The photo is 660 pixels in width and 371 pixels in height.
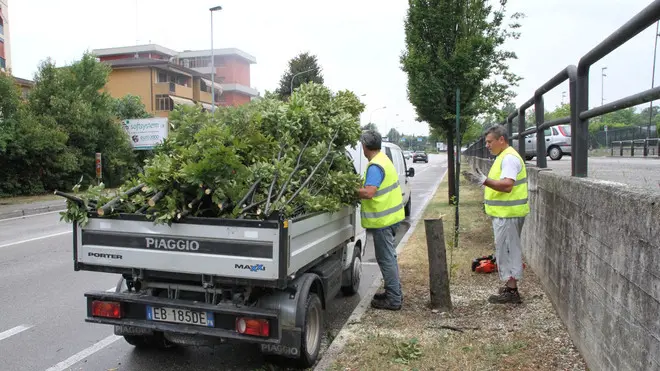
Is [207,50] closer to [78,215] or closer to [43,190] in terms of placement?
[43,190]

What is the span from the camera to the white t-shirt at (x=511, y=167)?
521 centimetres

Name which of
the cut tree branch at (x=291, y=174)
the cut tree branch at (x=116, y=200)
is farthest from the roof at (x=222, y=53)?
the cut tree branch at (x=116, y=200)

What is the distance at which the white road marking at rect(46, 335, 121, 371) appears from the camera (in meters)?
4.29

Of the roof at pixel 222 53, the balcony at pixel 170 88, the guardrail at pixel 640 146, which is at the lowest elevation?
the guardrail at pixel 640 146

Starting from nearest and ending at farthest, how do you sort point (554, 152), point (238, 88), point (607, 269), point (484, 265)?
1. point (607, 269)
2. point (484, 265)
3. point (554, 152)
4. point (238, 88)

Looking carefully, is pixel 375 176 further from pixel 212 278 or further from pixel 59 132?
pixel 59 132

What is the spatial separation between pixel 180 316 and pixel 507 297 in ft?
10.6

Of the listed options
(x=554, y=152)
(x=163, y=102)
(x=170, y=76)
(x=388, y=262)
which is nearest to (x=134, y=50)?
(x=170, y=76)

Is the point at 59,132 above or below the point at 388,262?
above

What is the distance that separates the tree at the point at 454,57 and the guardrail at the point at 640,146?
652 cm

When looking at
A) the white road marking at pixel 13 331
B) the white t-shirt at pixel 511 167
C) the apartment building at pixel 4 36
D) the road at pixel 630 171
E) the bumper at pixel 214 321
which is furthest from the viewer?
the apartment building at pixel 4 36

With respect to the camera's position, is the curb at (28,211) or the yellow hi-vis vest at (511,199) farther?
the curb at (28,211)

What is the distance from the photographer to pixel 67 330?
514cm

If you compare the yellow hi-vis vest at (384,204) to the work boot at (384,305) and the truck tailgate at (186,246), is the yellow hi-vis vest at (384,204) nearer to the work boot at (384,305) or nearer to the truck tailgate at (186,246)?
the work boot at (384,305)
